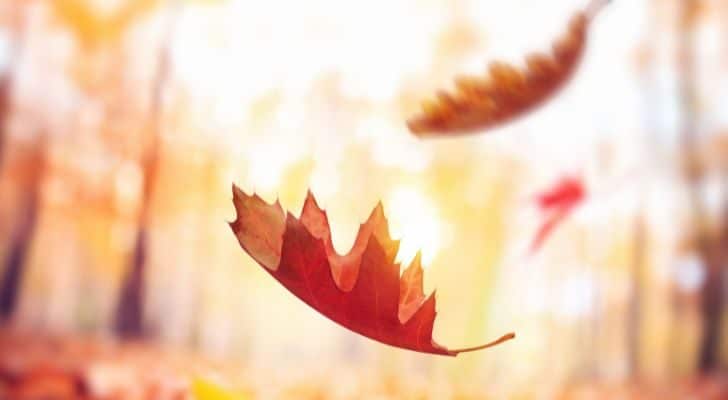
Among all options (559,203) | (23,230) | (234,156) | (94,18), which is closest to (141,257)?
(23,230)

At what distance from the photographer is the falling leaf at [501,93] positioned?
0.28 m

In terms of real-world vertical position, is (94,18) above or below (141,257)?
above

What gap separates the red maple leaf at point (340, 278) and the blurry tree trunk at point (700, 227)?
1364 mm

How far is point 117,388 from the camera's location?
98 cm

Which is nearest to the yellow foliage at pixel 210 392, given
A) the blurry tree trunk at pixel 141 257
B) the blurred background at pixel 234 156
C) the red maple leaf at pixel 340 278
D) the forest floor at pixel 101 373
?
the red maple leaf at pixel 340 278

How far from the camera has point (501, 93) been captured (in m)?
0.29

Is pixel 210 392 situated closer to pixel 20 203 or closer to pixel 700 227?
pixel 20 203

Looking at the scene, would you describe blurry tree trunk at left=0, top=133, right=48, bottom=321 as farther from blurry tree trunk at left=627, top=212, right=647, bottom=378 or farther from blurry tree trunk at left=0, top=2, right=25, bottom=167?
blurry tree trunk at left=627, top=212, right=647, bottom=378

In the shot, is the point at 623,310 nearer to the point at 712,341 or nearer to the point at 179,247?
the point at 712,341

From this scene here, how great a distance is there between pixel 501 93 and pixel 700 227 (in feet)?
4.24

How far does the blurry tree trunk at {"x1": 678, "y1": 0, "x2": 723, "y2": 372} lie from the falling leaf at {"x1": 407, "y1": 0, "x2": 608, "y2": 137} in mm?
1224

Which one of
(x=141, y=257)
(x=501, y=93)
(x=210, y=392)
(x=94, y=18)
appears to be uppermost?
(x=94, y=18)

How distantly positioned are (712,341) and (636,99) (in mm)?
502

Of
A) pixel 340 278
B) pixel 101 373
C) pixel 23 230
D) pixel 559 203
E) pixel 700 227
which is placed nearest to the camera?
pixel 340 278
